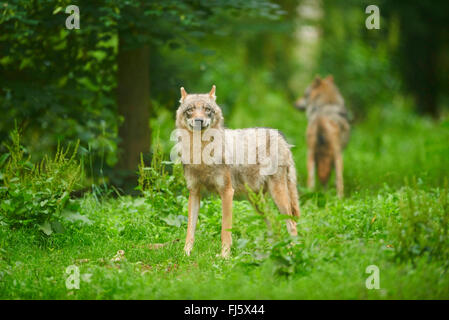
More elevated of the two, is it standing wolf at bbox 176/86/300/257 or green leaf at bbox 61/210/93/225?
standing wolf at bbox 176/86/300/257

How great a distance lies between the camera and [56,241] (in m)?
5.87

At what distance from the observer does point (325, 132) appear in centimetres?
1021

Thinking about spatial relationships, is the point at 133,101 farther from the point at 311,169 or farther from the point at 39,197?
the point at 311,169

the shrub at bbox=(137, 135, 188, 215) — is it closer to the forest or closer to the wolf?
the forest

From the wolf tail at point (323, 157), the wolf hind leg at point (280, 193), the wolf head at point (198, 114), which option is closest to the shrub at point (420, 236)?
the wolf hind leg at point (280, 193)

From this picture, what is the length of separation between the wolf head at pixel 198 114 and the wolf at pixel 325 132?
153 inches

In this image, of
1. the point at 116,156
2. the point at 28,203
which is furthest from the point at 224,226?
the point at 116,156

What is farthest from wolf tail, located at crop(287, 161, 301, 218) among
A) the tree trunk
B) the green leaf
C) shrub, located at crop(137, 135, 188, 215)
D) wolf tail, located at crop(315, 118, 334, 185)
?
wolf tail, located at crop(315, 118, 334, 185)

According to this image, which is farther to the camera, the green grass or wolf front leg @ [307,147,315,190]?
wolf front leg @ [307,147,315,190]

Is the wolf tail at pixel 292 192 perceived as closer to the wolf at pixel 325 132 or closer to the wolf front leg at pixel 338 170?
the wolf at pixel 325 132

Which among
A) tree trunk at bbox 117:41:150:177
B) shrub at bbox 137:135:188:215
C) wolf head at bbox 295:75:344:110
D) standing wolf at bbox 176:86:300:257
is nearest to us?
standing wolf at bbox 176:86:300:257

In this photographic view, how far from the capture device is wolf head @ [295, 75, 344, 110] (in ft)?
36.1

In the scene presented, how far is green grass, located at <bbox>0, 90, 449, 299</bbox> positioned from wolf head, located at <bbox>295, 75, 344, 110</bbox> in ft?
12.6

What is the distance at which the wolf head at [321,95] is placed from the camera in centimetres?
1099
